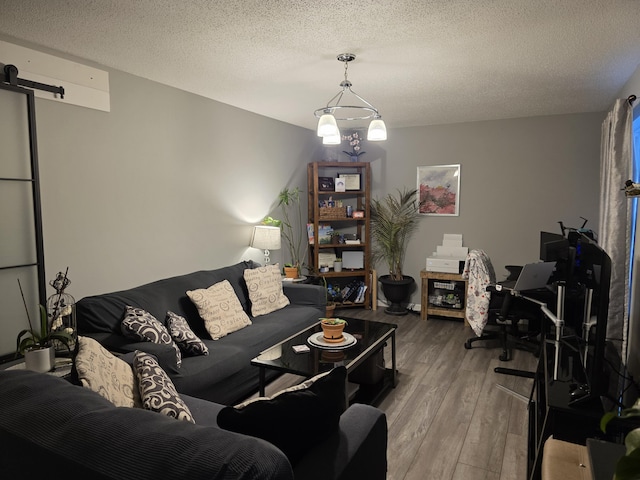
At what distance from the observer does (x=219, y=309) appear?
318cm

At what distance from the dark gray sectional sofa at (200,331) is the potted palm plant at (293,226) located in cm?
132

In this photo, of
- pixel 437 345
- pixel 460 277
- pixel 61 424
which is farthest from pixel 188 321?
pixel 460 277

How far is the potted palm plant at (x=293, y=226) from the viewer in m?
4.95

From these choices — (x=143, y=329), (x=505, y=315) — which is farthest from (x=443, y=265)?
(x=143, y=329)

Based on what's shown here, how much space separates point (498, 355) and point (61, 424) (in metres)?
3.68

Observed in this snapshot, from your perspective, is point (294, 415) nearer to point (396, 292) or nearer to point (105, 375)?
point (105, 375)

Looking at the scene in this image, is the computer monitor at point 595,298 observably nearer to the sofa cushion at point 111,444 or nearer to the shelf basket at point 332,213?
the sofa cushion at point 111,444

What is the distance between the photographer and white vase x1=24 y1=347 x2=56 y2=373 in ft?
6.69

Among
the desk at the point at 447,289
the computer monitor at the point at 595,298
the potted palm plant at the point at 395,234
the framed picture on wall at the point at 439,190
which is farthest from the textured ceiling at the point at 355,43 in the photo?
the desk at the point at 447,289

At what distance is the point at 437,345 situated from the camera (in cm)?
414

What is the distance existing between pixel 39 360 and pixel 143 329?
53 centimetres

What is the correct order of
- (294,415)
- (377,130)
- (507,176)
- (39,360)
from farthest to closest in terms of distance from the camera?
(507,176)
(377,130)
(39,360)
(294,415)

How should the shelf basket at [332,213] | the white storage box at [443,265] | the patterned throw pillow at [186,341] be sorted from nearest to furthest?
the patterned throw pillow at [186,341] → the white storage box at [443,265] → the shelf basket at [332,213]

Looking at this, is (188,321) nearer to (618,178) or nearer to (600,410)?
(600,410)
